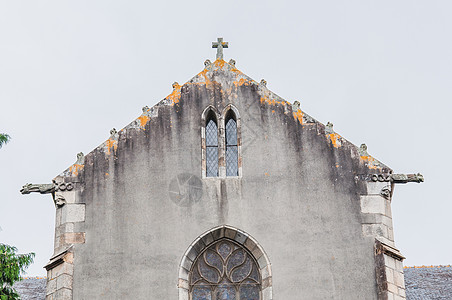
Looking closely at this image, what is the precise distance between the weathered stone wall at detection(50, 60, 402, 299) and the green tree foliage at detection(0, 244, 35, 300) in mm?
987

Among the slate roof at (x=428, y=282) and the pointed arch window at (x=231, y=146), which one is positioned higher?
the pointed arch window at (x=231, y=146)

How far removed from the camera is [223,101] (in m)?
20.1

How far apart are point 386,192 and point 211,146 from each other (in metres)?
3.99

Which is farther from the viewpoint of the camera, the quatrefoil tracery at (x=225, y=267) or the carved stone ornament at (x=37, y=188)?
the carved stone ornament at (x=37, y=188)

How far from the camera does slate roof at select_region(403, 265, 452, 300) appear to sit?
2347 centimetres

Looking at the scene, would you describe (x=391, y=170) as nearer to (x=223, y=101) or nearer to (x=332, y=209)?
(x=332, y=209)

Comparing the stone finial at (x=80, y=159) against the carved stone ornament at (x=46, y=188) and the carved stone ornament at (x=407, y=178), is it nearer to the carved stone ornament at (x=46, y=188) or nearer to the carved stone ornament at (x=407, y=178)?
the carved stone ornament at (x=46, y=188)

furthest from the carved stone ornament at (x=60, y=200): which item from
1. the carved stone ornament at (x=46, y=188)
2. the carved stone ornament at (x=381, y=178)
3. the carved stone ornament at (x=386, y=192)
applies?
the carved stone ornament at (x=386, y=192)

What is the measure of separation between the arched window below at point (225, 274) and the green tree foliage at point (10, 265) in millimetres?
3444

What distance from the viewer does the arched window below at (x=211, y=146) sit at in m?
19.5

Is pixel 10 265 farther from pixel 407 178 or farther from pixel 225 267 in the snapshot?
pixel 407 178

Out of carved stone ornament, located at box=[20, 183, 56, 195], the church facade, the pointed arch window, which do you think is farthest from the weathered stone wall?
carved stone ornament, located at box=[20, 183, 56, 195]

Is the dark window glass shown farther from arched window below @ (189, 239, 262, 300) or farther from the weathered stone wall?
arched window below @ (189, 239, 262, 300)

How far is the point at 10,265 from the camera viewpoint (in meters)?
17.7
